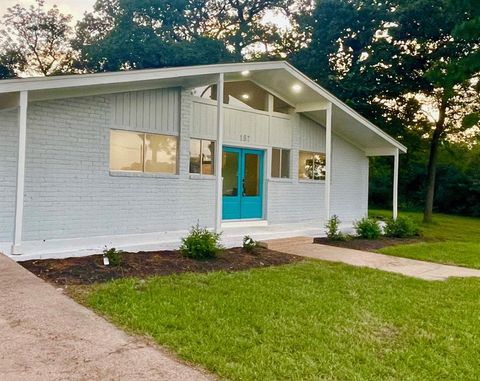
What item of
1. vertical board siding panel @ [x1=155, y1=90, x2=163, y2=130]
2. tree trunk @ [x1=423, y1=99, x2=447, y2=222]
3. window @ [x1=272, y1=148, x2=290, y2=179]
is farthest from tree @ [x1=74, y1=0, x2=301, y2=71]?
vertical board siding panel @ [x1=155, y1=90, x2=163, y2=130]

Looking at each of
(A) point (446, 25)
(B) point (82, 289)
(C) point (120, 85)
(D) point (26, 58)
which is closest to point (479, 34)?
(A) point (446, 25)

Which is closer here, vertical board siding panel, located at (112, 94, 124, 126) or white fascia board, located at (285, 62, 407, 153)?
vertical board siding panel, located at (112, 94, 124, 126)

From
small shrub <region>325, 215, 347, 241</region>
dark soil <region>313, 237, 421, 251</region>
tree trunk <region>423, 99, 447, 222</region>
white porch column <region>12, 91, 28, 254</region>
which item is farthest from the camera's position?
tree trunk <region>423, 99, 447, 222</region>

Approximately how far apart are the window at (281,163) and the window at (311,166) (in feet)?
1.68

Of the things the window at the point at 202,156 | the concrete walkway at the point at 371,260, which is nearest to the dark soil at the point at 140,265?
the concrete walkway at the point at 371,260

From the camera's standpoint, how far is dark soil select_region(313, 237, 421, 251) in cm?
1016

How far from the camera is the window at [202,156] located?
10345 millimetres

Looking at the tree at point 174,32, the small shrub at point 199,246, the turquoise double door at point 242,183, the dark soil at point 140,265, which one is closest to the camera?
the dark soil at point 140,265

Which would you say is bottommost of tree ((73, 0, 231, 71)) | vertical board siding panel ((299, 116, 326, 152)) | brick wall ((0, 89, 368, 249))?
brick wall ((0, 89, 368, 249))

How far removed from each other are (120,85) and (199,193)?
318cm

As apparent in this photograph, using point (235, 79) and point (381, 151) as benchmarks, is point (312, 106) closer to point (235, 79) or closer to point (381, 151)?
point (235, 79)

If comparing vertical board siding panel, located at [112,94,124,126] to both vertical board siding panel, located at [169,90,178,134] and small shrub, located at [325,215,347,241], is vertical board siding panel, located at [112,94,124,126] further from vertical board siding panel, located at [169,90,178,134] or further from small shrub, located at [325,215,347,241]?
small shrub, located at [325,215,347,241]

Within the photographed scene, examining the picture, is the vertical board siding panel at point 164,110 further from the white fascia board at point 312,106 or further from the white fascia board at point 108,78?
the white fascia board at point 312,106

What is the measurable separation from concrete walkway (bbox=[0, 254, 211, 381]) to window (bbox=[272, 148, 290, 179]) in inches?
341
